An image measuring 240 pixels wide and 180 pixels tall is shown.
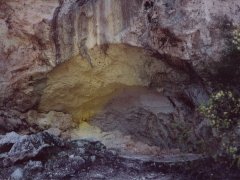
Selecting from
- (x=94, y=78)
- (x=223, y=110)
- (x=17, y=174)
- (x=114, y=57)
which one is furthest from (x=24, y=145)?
(x=223, y=110)

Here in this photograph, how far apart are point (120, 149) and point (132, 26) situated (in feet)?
5.62

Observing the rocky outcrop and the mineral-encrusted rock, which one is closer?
the rocky outcrop

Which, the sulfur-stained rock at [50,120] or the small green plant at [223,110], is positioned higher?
the small green plant at [223,110]

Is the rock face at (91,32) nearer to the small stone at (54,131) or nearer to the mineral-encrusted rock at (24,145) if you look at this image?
the small stone at (54,131)

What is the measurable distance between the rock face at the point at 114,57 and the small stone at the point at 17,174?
1108mm

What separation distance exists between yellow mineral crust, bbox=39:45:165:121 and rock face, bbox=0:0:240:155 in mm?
14

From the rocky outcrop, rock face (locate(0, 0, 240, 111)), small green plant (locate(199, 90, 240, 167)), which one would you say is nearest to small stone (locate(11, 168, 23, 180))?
the rocky outcrop

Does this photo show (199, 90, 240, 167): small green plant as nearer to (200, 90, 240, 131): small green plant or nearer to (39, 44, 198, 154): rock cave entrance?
(200, 90, 240, 131): small green plant

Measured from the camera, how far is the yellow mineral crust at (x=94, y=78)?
21.7 ft

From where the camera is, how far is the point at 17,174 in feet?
20.1

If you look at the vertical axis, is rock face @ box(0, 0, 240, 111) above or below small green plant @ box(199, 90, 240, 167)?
above

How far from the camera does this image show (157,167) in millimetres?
6191

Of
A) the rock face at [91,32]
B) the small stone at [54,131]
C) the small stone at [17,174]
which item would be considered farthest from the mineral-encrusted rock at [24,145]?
the rock face at [91,32]

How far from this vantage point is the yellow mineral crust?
21.7ft
